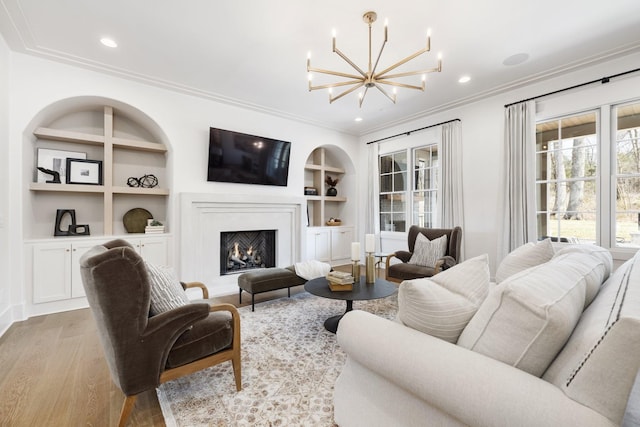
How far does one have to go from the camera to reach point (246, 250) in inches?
189

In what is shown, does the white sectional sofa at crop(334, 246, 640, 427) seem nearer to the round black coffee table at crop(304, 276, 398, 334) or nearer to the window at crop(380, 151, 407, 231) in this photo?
the round black coffee table at crop(304, 276, 398, 334)

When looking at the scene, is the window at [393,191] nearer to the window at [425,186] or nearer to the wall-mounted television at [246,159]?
the window at [425,186]

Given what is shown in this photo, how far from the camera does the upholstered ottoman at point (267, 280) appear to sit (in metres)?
3.18

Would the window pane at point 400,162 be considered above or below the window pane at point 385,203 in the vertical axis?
above

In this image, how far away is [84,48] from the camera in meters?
2.98

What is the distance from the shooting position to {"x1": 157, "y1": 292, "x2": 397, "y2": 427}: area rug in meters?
1.60

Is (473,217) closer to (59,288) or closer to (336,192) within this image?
(336,192)

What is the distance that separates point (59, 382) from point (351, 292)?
224cm

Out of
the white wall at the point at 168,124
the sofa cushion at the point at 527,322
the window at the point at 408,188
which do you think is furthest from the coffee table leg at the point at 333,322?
the window at the point at 408,188

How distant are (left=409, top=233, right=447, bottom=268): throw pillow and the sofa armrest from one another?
9.39ft

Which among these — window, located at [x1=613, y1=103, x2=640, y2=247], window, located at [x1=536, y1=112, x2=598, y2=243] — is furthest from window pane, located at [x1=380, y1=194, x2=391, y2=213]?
window, located at [x1=613, y1=103, x2=640, y2=247]

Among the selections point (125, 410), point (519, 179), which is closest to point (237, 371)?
point (125, 410)

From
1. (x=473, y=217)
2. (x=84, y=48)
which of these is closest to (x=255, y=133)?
(x=84, y=48)

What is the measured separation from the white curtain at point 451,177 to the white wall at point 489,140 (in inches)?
3.4
